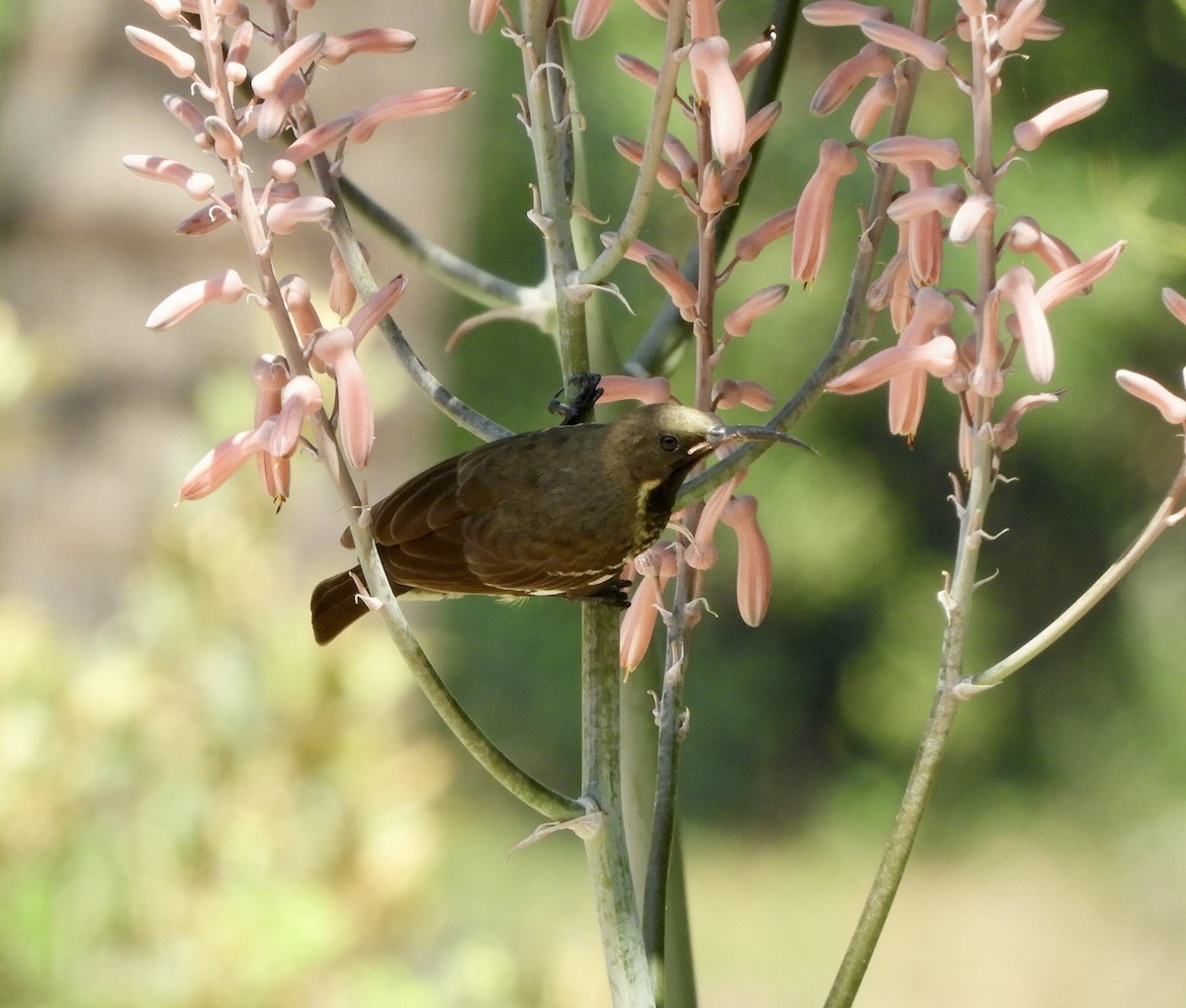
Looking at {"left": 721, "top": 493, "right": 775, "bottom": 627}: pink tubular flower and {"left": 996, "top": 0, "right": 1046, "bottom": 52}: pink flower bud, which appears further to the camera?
{"left": 721, "top": 493, "right": 775, "bottom": 627}: pink tubular flower

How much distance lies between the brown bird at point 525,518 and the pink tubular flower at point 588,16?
0.65 feet

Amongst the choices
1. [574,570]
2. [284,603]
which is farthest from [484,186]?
[574,570]

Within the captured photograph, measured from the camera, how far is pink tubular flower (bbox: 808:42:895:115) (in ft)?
1.69

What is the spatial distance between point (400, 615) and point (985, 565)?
217 cm

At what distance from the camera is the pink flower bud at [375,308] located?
0.48 meters

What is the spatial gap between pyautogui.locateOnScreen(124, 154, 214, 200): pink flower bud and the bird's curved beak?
0.21m

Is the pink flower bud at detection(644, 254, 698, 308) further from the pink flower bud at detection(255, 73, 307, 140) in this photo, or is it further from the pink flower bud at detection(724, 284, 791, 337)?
the pink flower bud at detection(255, 73, 307, 140)

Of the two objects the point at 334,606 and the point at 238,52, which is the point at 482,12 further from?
the point at 334,606

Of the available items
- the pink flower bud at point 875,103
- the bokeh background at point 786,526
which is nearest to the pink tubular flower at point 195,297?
the pink flower bud at point 875,103

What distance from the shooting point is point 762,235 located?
56 centimetres

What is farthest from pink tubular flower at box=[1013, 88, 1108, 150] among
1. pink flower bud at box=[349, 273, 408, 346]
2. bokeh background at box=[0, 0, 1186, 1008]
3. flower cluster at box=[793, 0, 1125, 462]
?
bokeh background at box=[0, 0, 1186, 1008]

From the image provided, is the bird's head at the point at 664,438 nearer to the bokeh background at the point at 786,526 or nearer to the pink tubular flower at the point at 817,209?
the pink tubular flower at the point at 817,209

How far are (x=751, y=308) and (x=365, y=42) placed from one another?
174 millimetres

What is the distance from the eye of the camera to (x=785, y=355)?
2.32m
